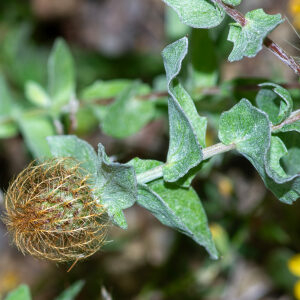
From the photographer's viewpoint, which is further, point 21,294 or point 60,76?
point 60,76

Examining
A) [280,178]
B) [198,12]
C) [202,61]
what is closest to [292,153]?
[280,178]

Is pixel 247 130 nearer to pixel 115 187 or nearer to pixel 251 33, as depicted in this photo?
pixel 251 33

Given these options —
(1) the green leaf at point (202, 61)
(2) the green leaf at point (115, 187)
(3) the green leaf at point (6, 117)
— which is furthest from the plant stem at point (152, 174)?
(3) the green leaf at point (6, 117)

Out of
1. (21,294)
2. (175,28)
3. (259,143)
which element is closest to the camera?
(259,143)

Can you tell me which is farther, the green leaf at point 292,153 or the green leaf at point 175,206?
the green leaf at point 292,153

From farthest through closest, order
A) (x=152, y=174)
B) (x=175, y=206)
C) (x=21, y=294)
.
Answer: (x=21, y=294) → (x=175, y=206) → (x=152, y=174)

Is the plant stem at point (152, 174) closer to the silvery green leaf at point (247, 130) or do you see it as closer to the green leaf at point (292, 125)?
the silvery green leaf at point (247, 130)

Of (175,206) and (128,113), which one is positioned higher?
(175,206)
